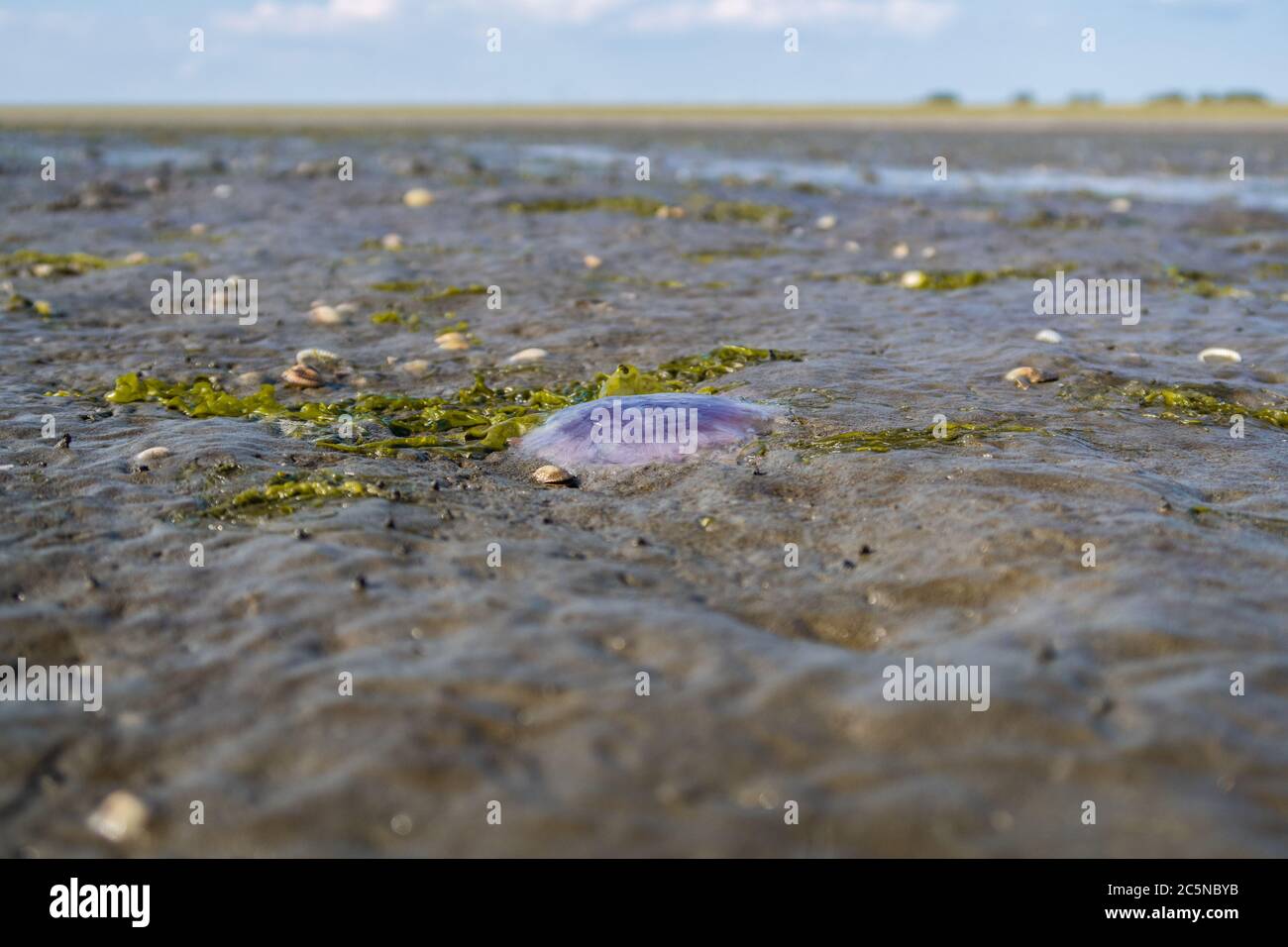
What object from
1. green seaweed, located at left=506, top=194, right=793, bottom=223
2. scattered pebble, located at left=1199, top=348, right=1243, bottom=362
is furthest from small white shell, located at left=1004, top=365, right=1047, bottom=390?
green seaweed, located at left=506, top=194, right=793, bottom=223

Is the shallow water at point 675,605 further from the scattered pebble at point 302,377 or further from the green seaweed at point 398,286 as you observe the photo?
the green seaweed at point 398,286

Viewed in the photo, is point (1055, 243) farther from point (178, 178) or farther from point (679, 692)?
point (178, 178)

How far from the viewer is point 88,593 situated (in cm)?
397

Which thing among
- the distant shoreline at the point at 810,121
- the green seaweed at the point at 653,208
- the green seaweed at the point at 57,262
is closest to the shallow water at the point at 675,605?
the green seaweed at the point at 57,262

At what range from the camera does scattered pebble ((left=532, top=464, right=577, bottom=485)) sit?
5.20 m

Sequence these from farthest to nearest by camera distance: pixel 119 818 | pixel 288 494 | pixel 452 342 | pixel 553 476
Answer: pixel 452 342
pixel 553 476
pixel 288 494
pixel 119 818

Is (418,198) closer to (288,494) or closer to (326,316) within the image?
(326,316)

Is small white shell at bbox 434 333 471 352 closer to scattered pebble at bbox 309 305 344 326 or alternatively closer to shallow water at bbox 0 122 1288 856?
shallow water at bbox 0 122 1288 856

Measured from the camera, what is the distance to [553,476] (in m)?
5.20

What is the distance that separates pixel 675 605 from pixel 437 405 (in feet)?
10.2

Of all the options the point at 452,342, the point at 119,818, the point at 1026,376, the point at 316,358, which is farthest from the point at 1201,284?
the point at 119,818

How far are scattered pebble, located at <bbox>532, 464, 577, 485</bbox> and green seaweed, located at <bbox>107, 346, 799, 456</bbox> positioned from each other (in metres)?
0.57

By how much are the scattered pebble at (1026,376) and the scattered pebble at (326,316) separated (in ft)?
16.4

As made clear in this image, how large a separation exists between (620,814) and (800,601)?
130 cm
